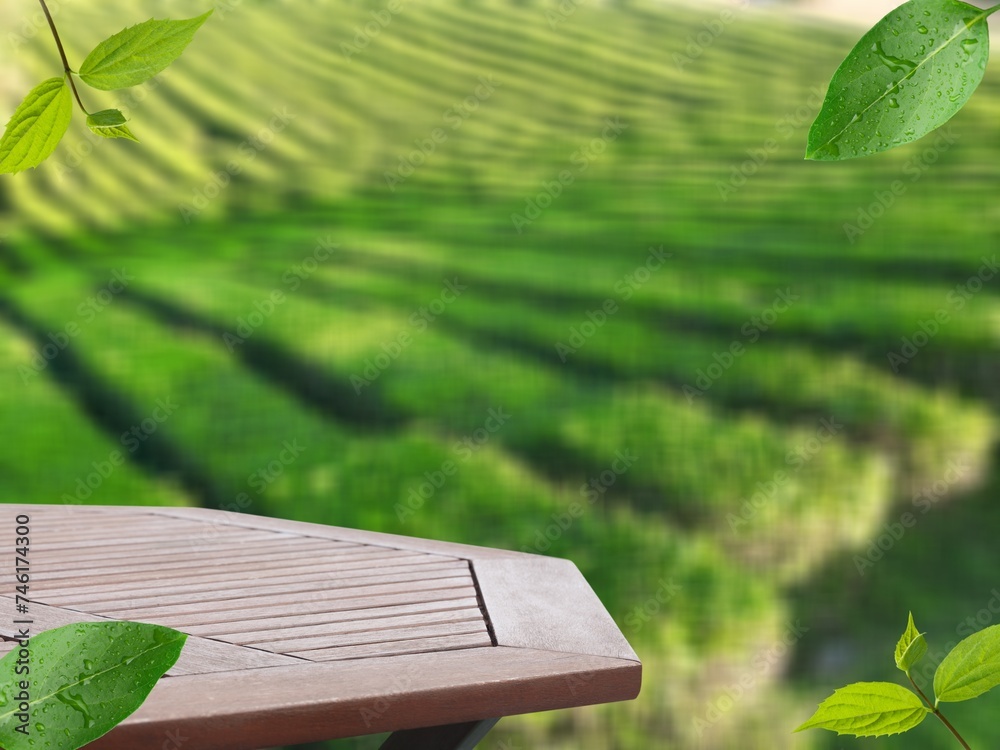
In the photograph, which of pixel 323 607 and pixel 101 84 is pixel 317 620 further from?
pixel 101 84

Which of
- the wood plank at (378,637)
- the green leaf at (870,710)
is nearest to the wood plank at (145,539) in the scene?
the wood plank at (378,637)

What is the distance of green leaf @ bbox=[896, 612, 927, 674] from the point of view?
17cm

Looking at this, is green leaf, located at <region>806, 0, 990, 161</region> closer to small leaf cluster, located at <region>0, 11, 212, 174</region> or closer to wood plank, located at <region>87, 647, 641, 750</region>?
small leaf cluster, located at <region>0, 11, 212, 174</region>

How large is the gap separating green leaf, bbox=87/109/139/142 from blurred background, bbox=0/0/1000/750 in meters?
2.36

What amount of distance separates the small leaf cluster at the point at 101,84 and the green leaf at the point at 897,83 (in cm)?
9

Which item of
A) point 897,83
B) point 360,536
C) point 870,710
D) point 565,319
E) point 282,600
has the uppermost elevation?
point 897,83

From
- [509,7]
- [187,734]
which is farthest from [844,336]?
[187,734]

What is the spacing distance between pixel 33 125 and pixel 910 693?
0.18 metres

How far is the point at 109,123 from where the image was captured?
0.45 ft

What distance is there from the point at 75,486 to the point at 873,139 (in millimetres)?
2937

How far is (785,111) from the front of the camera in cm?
312

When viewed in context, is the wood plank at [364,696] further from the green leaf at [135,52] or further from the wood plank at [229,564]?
the green leaf at [135,52]

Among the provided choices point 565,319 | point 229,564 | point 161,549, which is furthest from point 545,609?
point 565,319

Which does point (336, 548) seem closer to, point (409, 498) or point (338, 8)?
point (409, 498)
